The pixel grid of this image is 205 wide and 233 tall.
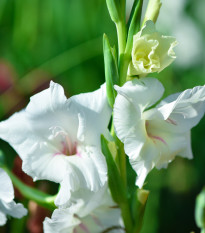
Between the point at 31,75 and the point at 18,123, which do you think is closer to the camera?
the point at 18,123

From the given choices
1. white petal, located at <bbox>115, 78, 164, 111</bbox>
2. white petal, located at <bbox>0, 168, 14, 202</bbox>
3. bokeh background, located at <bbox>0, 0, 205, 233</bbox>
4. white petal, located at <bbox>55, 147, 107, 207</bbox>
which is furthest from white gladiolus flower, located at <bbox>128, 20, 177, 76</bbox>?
bokeh background, located at <bbox>0, 0, 205, 233</bbox>

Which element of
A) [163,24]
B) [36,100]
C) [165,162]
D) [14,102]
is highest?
[36,100]

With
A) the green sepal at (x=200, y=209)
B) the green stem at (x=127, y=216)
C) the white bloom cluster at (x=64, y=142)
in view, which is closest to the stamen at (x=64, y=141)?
the white bloom cluster at (x=64, y=142)

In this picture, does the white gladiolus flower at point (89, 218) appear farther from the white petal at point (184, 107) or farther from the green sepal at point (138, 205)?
the white petal at point (184, 107)

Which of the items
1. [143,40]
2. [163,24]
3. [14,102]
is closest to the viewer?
[143,40]

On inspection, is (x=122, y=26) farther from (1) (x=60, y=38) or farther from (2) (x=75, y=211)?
(1) (x=60, y=38)

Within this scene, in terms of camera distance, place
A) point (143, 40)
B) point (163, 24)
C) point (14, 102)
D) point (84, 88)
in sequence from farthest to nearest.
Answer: point (163, 24), point (84, 88), point (14, 102), point (143, 40)

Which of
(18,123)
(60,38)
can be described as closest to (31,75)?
(60,38)

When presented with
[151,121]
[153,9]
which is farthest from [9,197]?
[153,9]
